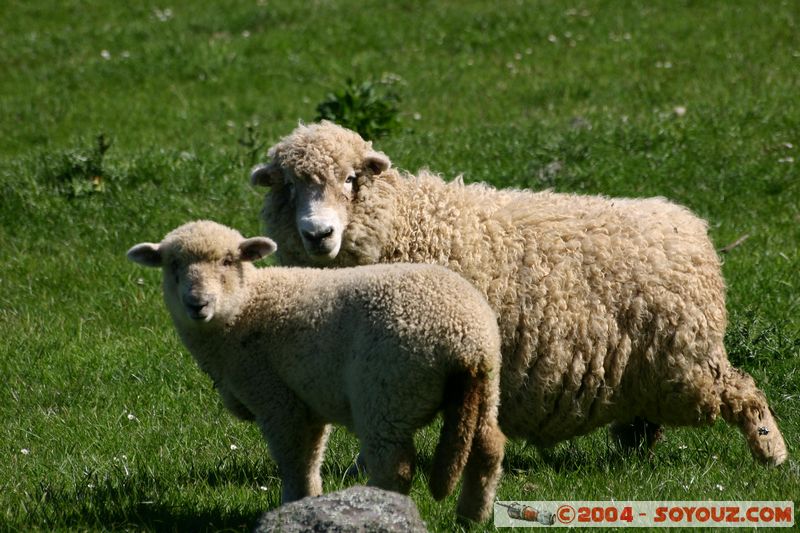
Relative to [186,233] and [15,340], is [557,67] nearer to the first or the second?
[15,340]

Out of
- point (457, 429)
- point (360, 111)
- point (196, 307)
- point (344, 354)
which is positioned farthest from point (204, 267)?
point (360, 111)

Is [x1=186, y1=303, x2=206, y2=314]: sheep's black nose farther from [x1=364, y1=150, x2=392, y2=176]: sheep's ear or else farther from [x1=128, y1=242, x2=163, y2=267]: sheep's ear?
[x1=364, y1=150, x2=392, y2=176]: sheep's ear

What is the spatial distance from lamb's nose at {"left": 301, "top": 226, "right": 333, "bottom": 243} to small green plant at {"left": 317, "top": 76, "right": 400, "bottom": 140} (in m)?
4.79

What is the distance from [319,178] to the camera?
6.26 metres

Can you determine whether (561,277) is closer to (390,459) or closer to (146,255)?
(390,459)

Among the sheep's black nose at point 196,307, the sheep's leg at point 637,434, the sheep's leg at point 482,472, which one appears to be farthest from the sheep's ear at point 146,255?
the sheep's leg at point 637,434

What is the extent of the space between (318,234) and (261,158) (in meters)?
5.54

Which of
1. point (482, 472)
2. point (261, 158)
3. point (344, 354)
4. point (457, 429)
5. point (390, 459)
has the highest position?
point (344, 354)

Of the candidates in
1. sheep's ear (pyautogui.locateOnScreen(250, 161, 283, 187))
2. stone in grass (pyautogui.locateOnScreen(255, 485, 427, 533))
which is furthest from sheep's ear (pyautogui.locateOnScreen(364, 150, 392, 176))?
stone in grass (pyautogui.locateOnScreen(255, 485, 427, 533))

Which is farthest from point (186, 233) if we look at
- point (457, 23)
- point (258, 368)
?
point (457, 23)

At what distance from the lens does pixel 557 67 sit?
1507 centimetres

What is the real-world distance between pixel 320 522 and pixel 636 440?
2.95 metres

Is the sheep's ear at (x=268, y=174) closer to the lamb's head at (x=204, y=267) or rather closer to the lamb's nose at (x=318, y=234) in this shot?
the lamb's nose at (x=318, y=234)

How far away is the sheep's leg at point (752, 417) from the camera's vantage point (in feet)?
20.5
